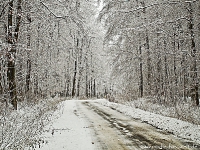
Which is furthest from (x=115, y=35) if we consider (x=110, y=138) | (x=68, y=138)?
(x=68, y=138)

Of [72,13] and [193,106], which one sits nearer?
[72,13]

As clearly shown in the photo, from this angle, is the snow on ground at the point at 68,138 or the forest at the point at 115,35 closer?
the snow on ground at the point at 68,138


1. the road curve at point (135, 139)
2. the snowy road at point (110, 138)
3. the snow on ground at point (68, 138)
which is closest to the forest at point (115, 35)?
the snow on ground at point (68, 138)

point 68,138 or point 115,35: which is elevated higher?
point 115,35

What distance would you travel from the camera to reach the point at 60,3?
10648 mm

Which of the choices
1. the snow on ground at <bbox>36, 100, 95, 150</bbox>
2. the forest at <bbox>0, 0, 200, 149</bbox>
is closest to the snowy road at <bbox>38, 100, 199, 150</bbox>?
the snow on ground at <bbox>36, 100, 95, 150</bbox>

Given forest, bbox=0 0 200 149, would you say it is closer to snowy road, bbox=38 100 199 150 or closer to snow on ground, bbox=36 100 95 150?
snow on ground, bbox=36 100 95 150

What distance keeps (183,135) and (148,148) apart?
206 cm

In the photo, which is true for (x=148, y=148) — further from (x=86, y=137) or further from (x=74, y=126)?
(x=74, y=126)

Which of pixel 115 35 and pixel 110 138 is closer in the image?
pixel 110 138

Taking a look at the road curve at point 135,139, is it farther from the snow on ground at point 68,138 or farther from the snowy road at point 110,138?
the snow on ground at point 68,138

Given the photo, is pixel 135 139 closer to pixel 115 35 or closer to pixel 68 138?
pixel 68 138

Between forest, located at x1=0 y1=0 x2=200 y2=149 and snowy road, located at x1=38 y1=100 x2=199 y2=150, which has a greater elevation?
forest, located at x1=0 y1=0 x2=200 y2=149

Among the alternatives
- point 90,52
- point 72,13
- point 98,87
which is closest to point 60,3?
point 72,13
